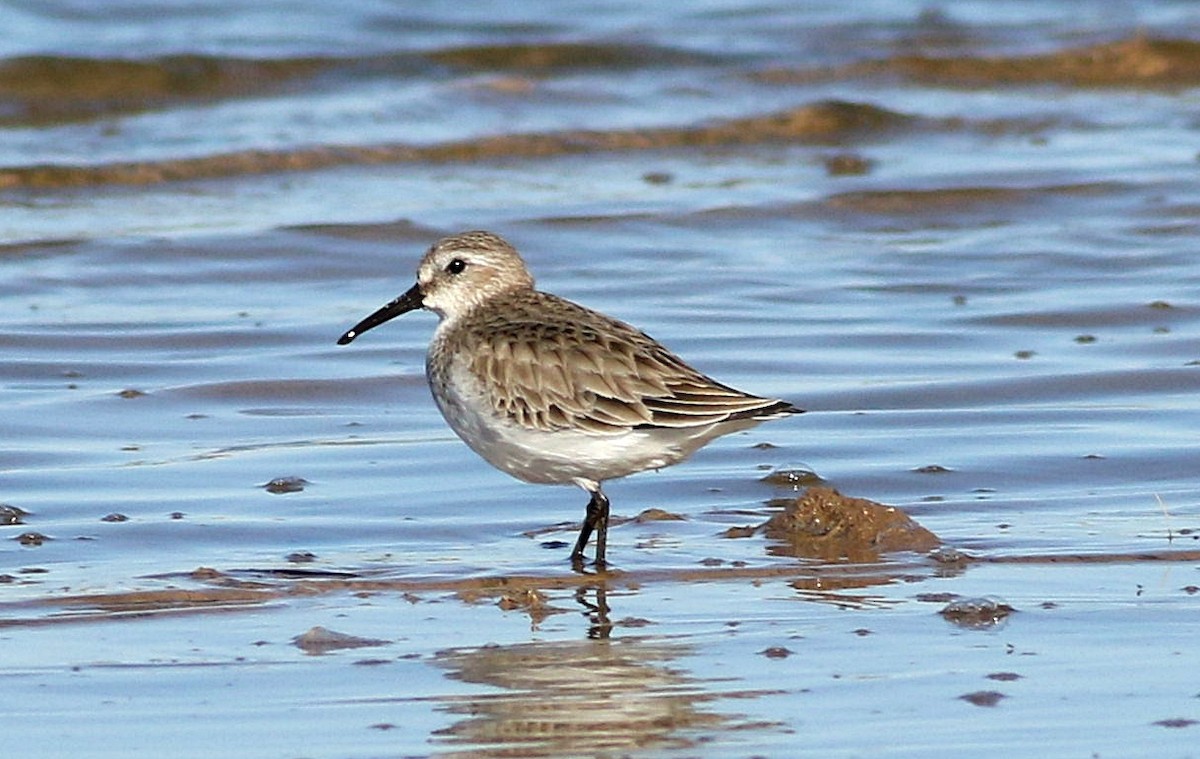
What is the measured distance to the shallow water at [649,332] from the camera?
416 cm

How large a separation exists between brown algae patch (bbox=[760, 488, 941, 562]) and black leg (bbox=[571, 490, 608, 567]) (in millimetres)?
446

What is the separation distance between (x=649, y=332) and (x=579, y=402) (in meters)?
2.95

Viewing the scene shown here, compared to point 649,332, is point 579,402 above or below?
above

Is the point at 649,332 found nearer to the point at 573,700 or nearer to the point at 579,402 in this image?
the point at 579,402

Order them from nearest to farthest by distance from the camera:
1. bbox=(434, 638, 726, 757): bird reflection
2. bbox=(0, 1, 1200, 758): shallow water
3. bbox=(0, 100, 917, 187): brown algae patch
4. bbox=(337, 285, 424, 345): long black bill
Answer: bbox=(434, 638, 726, 757): bird reflection < bbox=(0, 1, 1200, 758): shallow water < bbox=(337, 285, 424, 345): long black bill < bbox=(0, 100, 917, 187): brown algae patch

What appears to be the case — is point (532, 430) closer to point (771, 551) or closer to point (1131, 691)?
point (771, 551)

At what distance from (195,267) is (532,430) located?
458 centimetres

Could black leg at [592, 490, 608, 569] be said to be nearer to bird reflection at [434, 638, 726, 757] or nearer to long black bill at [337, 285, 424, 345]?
bird reflection at [434, 638, 726, 757]

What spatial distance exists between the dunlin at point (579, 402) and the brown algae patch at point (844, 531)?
0.34m

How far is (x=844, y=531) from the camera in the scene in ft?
17.7

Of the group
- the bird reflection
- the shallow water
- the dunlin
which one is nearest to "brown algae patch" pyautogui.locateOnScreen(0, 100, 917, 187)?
the shallow water

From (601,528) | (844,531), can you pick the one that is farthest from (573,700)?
(844,531)

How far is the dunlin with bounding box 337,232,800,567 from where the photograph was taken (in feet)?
17.2

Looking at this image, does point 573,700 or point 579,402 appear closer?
point 573,700
